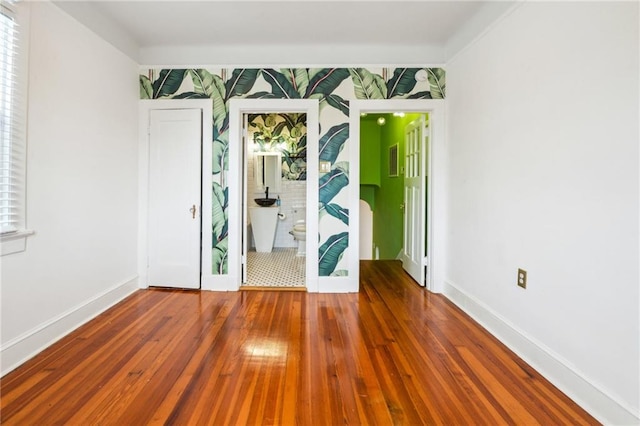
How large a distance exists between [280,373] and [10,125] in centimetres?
218

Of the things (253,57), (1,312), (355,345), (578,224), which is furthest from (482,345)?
(253,57)

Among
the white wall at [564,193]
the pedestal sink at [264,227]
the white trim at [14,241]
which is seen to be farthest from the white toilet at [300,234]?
the white trim at [14,241]

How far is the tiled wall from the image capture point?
520 cm

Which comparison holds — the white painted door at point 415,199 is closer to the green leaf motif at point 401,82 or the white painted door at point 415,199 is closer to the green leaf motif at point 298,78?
the green leaf motif at point 401,82

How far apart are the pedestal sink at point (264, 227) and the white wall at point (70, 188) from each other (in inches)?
87.6

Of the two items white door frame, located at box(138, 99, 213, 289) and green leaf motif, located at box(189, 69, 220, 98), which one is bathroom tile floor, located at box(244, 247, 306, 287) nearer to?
→ white door frame, located at box(138, 99, 213, 289)

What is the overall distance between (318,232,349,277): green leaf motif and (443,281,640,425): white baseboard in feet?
4.35

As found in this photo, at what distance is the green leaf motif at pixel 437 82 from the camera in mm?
3070

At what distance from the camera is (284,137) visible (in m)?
5.18

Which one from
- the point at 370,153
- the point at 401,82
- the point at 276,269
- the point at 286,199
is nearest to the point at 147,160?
the point at 276,269

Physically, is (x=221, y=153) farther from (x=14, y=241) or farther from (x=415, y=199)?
(x=415, y=199)

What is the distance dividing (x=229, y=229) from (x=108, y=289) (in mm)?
1184

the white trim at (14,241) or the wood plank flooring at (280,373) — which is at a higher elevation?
the white trim at (14,241)

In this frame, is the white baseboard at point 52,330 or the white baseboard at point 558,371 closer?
the white baseboard at point 558,371
